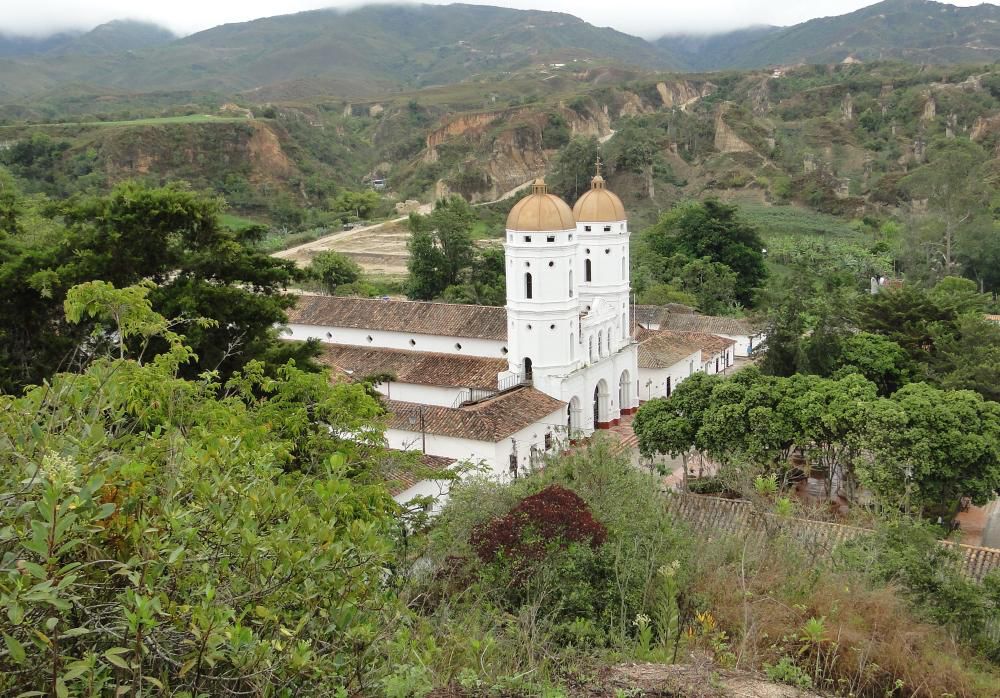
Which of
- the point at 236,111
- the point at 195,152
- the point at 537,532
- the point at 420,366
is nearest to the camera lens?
the point at 537,532

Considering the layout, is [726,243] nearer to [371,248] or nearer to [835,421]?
[371,248]

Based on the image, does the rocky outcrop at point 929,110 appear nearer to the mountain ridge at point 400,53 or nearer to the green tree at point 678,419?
the mountain ridge at point 400,53

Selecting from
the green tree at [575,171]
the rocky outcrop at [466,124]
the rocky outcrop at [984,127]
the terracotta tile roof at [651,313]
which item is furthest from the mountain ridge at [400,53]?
the terracotta tile roof at [651,313]

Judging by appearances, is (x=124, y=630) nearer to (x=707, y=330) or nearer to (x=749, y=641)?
(x=749, y=641)

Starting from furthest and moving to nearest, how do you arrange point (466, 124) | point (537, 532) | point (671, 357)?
point (466, 124) < point (671, 357) < point (537, 532)

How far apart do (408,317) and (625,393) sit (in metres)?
6.85

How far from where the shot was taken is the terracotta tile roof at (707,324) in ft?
114

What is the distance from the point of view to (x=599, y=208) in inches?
1049

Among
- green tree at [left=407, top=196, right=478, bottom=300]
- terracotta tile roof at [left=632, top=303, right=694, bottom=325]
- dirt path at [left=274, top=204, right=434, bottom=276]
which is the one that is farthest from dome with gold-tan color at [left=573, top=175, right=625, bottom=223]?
dirt path at [left=274, top=204, right=434, bottom=276]

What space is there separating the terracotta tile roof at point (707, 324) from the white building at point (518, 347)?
810 cm

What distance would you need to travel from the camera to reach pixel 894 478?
17.1m

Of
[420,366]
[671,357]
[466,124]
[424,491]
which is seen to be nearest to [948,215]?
[671,357]

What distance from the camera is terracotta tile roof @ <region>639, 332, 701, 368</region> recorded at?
29.0 meters

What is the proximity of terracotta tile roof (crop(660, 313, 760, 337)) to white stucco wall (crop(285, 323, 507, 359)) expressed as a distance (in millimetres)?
11273
